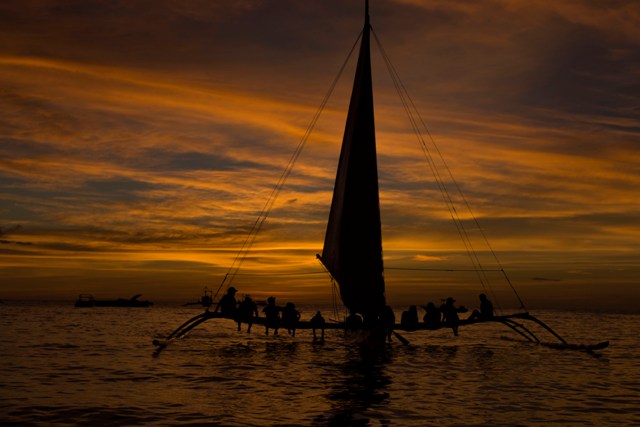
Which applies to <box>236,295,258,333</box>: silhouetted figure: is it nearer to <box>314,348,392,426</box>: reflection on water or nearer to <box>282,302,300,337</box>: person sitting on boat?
<box>282,302,300,337</box>: person sitting on boat

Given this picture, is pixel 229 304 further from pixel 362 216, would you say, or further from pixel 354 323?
pixel 362 216

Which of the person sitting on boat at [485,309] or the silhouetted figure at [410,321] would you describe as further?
the person sitting on boat at [485,309]

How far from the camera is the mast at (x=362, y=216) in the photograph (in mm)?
22594

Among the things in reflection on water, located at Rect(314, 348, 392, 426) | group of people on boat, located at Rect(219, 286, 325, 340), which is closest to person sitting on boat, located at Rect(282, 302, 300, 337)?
group of people on boat, located at Rect(219, 286, 325, 340)

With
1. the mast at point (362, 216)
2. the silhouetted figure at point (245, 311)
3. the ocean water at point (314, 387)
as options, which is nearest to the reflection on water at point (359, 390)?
the ocean water at point (314, 387)

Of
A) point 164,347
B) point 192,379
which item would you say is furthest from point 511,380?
point 164,347

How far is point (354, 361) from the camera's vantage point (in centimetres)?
2288

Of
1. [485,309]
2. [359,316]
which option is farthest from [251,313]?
[485,309]

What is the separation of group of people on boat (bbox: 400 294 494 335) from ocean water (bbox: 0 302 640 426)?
4.40 feet

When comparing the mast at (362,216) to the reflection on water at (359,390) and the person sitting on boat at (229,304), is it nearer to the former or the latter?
the reflection on water at (359,390)

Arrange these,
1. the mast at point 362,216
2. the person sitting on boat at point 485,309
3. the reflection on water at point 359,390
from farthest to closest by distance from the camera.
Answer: the person sitting on boat at point 485,309 → the mast at point 362,216 → the reflection on water at point 359,390

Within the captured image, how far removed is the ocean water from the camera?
1256 cm

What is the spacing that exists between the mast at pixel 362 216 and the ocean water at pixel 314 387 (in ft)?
9.46

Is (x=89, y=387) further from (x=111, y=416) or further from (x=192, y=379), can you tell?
(x=111, y=416)
